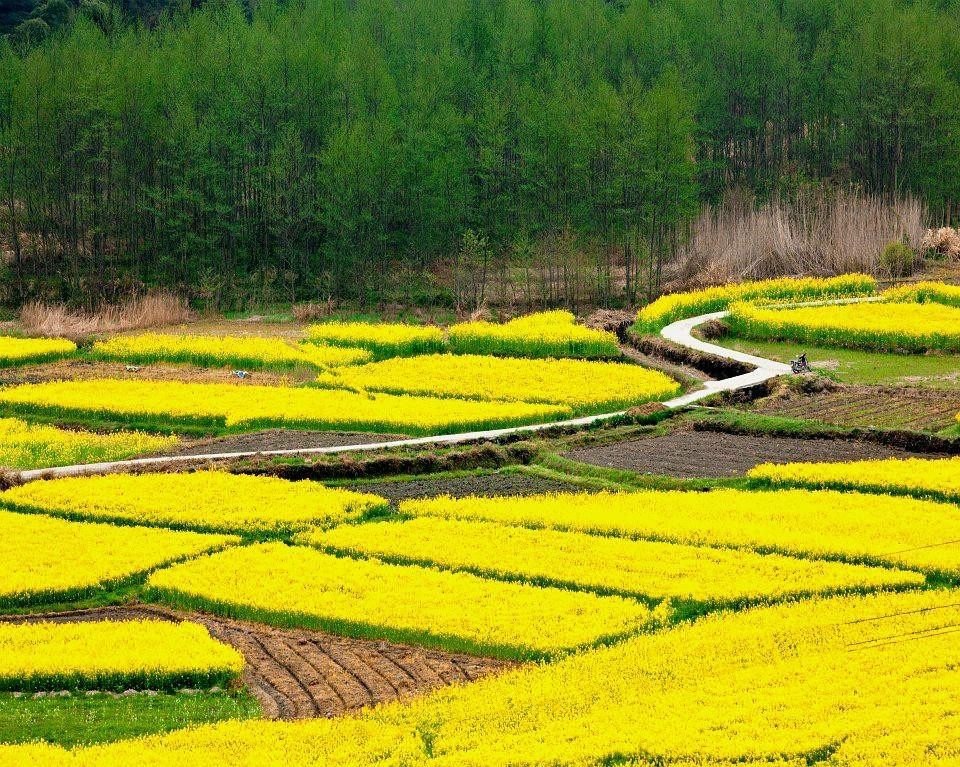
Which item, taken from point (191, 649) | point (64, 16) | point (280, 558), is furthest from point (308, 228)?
point (191, 649)

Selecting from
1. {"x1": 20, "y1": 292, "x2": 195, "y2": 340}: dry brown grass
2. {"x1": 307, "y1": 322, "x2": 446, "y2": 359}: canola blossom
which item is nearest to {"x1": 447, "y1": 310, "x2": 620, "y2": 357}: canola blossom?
{"x1": 307, "y1": 322, "x2": 446, "y2": 359}: canola blossom

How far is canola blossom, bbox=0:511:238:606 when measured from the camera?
21562mm

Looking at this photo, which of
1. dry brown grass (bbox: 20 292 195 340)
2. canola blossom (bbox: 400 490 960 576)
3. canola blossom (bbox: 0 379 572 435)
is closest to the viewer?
canola blossom (bbox: 400 490 960 576)

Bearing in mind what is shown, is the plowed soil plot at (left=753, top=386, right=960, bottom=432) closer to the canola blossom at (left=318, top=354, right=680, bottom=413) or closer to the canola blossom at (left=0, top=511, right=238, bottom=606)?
the canola blossom at (left=318, top=354, right=680, bottom=413)

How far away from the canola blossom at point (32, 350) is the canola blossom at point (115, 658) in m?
25.5

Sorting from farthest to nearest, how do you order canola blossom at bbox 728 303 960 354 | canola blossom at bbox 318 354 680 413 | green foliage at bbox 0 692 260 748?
canola blossom at bbox 728 303 960 354, canola blossom at bbox 318 354 680 413, green foliage at bbox 0 692 260 748

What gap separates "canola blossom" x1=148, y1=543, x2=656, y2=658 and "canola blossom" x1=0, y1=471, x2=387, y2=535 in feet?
6.98

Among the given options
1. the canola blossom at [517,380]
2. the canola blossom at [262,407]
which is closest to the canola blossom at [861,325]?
the canola blossom at [517,380]

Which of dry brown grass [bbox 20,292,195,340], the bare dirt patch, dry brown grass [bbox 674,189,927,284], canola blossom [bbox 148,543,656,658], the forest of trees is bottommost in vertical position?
canola blossom [bbox 148,543,656,658]

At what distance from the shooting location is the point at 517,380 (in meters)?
37.9

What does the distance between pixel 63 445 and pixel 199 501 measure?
7.06m

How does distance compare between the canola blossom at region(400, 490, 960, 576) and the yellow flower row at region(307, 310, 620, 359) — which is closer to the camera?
the canola blossom at region(400, 490, 960, 576)

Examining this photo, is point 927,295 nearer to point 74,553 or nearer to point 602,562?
point 602,562

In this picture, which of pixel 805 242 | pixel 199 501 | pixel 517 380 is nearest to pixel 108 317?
pixel 517 380
